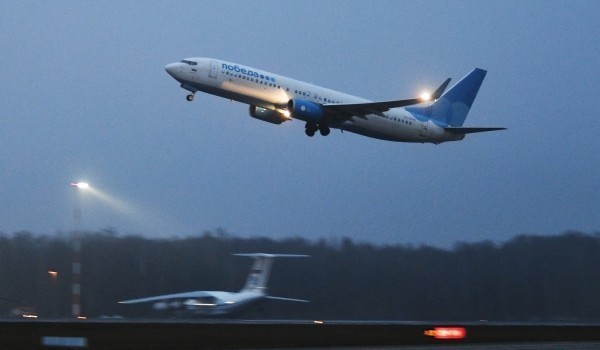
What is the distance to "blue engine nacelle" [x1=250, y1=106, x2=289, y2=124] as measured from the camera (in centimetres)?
5147

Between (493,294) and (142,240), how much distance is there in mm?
21475

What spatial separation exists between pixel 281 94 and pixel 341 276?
12551 mm

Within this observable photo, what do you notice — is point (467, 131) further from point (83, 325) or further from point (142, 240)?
point (83, 325)

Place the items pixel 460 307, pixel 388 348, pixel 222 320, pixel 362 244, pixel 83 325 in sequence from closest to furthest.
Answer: pixel 388 348, pixel 83 325, pixel 222 320, pixel 460 307, pixel 362 244

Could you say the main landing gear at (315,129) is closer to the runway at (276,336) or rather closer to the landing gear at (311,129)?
the landing gear at (311,129)

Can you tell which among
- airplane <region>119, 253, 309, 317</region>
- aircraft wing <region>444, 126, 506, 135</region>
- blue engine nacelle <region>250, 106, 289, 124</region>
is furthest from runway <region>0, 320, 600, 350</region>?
blue engine nacelle <region>250, 106, 289, 124</region>

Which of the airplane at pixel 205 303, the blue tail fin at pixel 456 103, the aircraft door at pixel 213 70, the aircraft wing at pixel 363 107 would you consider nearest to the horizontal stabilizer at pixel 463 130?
the blue tail fin at pixel 456 103

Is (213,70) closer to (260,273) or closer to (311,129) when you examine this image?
(311,129)

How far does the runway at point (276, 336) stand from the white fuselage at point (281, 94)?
41.1 feet

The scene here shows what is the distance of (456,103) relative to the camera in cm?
5994

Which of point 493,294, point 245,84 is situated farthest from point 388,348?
point 493,294

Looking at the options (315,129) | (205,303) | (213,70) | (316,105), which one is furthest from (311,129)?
(205,303)

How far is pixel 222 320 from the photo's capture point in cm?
4697

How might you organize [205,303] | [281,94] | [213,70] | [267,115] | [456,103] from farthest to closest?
[456,103] < [267,115] < [281,94] < [213,70] < [205,303]
